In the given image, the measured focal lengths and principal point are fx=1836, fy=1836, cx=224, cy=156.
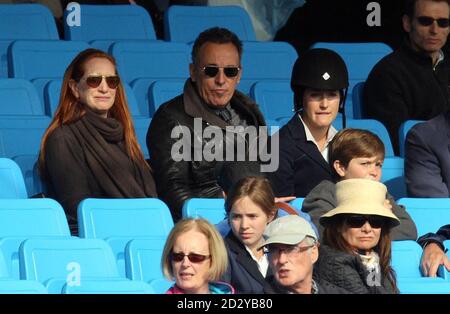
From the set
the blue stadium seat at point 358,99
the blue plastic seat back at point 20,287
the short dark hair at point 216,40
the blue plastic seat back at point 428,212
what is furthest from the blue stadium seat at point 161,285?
the blue stadium seat at point 358,99

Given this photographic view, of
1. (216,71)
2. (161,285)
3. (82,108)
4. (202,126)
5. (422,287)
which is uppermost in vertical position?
(216,71)

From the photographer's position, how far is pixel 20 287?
20.0ft

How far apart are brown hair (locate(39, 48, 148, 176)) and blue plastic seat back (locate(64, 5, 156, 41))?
205cm

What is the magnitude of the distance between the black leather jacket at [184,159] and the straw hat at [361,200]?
3.44 feet

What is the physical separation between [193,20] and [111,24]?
1.58 feet

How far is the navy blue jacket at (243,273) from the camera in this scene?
681 cm

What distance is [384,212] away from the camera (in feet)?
23.1

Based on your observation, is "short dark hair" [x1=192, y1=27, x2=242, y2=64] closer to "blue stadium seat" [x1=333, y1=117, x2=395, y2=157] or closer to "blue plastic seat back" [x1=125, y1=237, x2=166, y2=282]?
"blue stadium seat" [x1=333, y1=117, x2=395, y2=157]

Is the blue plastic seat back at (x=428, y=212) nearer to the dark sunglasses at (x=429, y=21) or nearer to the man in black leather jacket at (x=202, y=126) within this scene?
the man in black leather jacket at (x=202, y=126)

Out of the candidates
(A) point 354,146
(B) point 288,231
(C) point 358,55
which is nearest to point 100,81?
(A) point 354,146

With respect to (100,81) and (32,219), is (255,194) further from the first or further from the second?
(100,81)

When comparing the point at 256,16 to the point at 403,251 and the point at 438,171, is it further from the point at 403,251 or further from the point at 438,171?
the point at 403,251
